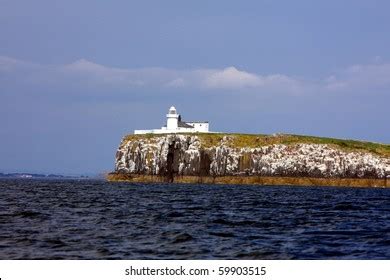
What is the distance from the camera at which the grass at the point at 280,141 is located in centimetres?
17812

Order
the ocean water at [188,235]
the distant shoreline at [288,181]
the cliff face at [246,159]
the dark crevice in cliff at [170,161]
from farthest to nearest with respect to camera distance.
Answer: the dark crevice in cliff at [170,161] < the cliff face at [246,159] < the distant shoreline at [288,181] < the ocean water at [188,235]

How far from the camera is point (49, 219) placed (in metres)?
42.7

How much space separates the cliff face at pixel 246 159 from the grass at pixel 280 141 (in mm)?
687

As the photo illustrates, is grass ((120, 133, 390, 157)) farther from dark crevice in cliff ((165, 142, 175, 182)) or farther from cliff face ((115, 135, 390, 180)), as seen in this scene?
dark crevice in cliff ((165, 142, 175, 182))

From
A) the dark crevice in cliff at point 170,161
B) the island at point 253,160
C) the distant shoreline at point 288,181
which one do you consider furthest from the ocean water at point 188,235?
the dark crevice in cliff at point 170,161

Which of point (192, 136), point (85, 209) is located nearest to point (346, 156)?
point (192, 136)

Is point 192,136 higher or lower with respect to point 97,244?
higher

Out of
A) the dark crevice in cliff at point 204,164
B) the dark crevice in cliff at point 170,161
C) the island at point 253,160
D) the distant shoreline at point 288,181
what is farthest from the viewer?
the dark crevice in cliff at point 170,161

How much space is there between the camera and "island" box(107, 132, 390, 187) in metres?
172

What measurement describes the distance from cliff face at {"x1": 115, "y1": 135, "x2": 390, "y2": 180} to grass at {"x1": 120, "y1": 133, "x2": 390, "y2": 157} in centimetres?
69

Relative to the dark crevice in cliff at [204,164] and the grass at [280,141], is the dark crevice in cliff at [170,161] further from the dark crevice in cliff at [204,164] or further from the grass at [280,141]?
the dark crevice in cliff at [204,164]
